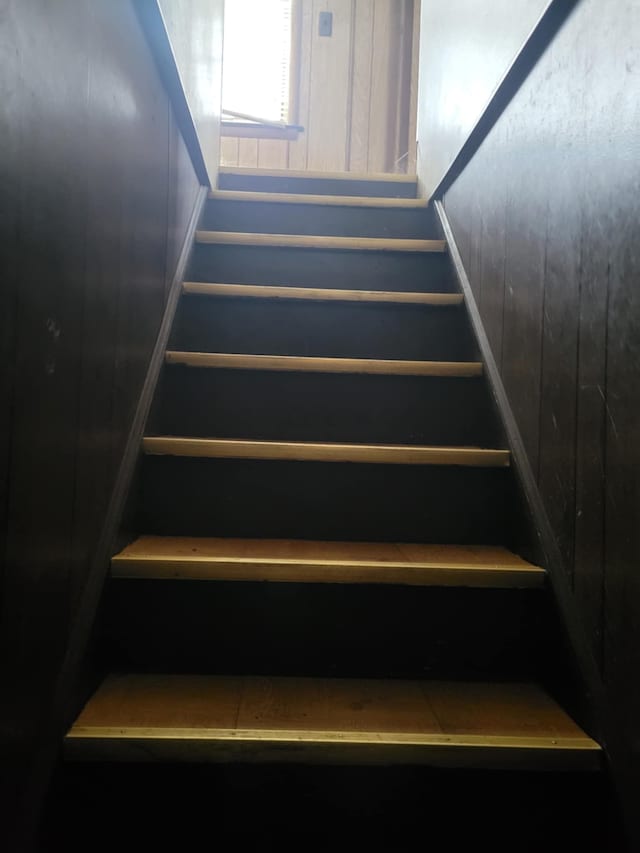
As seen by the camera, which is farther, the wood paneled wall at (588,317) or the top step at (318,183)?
the top step at (318,183)

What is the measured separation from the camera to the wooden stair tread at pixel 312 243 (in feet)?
5.72

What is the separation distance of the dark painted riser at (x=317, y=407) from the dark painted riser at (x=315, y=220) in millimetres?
810

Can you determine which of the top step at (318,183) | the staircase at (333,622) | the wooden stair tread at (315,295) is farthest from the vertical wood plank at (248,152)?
the staircase at (333,622)

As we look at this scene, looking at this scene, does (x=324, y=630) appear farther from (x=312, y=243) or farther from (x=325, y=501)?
(x=312, y=243)

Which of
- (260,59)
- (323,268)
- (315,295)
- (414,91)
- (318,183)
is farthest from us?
(260,59)

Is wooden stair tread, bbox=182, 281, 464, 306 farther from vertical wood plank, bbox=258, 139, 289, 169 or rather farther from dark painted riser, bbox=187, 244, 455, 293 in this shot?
vertical wood plank, bbox=258, 139, 289, 169

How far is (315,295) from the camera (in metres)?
1.54

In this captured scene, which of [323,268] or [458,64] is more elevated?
[458,64]

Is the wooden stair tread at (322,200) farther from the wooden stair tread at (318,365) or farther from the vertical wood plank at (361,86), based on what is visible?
the vertical wood plank at (361,86)

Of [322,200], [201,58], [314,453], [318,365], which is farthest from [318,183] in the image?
[314,453]

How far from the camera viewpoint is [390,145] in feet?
12.8

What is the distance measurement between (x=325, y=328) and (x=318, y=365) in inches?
9.2

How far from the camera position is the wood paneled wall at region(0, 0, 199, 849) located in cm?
65

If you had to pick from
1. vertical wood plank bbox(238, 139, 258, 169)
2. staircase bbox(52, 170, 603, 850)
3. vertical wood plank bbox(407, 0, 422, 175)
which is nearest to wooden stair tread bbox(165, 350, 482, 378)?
staircase bbox(52, 170, 603, 850)
